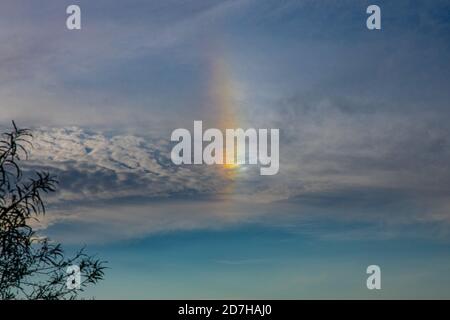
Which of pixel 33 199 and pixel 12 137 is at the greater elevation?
pixel 12 137

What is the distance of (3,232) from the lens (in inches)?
423
